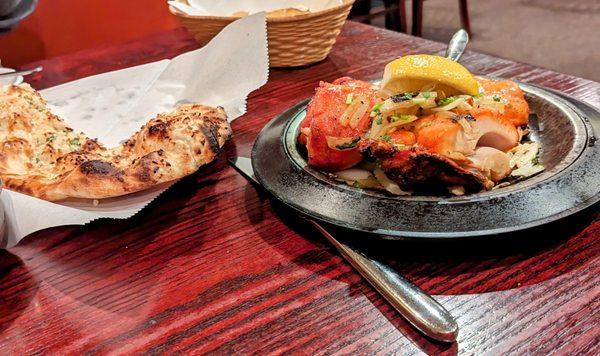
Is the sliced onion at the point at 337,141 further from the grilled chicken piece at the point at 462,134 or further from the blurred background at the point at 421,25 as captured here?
the blurred background at the point at 421,25

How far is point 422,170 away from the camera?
0.85m

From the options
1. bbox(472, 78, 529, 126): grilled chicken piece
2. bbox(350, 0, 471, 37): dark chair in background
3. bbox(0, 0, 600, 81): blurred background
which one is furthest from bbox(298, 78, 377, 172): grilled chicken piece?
bbox(350, 0, 471, 37): dark chair in background

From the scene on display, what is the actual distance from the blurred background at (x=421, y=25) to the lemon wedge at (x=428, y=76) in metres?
1.51

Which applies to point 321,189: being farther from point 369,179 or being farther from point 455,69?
point 455,69

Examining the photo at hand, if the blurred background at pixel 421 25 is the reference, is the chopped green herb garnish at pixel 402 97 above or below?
above

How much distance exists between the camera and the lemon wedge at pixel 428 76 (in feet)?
3.16

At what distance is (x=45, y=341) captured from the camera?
2.45 ft

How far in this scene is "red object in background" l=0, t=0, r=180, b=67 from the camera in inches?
110

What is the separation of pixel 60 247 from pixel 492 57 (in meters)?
1.28

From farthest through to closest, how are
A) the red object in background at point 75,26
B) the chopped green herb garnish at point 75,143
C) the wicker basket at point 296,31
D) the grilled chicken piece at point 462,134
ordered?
1. the red object in background at point 75,26
2. the wicker basket at point 296,31
3. the chopped green herb garnish at point 75,143
4. the grilled chicken piece at point 462,134

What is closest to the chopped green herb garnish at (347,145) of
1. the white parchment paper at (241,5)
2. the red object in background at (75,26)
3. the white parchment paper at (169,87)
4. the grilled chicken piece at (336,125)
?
the grilled chicken piece at (336,125)

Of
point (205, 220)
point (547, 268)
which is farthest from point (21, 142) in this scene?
point (547, 268)

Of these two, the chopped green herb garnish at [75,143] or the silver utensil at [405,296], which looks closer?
the silver utensil at [405,296]

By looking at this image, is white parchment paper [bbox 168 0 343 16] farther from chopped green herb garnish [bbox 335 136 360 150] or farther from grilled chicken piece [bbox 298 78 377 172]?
chopped green herb garnish [bbox 335 136 360 150]
